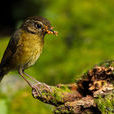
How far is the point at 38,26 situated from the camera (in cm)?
388

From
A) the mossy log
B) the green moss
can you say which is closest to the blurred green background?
the mossy log

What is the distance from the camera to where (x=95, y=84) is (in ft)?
11.2

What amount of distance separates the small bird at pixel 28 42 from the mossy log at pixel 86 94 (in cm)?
40

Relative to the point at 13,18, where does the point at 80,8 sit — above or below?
above

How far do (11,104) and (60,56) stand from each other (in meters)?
1.78

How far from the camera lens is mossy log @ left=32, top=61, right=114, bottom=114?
317cm

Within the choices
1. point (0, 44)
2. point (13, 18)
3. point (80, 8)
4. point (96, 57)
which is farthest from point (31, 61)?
point (13, 18)

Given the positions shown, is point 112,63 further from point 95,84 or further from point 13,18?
point 13,18

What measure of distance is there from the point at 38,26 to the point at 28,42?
8.6 inches

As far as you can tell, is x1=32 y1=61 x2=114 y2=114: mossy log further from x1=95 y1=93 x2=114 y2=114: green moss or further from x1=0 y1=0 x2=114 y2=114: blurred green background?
x1=0 y1=0 x2=114 y2=114: blurred green background

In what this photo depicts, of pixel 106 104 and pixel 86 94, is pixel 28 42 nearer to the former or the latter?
pixel 86 94

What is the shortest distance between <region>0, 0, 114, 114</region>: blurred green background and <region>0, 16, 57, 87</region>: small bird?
0.53m

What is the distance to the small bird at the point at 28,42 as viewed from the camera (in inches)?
151

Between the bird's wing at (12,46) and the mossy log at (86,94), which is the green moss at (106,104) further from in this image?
the bird's wing at (12,46)
